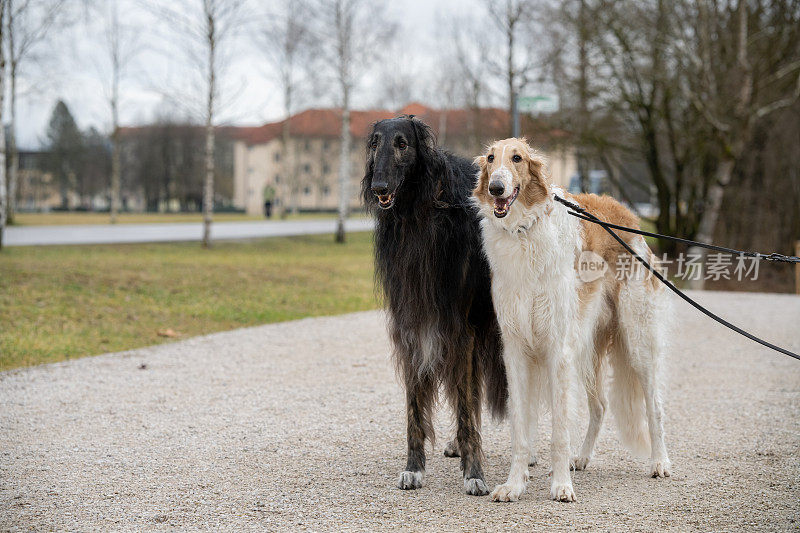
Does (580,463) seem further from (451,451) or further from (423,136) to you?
(423,136)

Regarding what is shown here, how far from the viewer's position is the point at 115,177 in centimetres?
3909

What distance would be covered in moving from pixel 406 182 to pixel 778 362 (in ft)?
23.2

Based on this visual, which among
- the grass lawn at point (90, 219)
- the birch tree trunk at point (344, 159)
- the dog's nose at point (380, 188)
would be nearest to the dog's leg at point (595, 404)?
the dog's nose at point (380, 188)

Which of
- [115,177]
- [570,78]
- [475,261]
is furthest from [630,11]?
[115,177]

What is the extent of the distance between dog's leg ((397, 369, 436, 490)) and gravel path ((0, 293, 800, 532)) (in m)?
0.18

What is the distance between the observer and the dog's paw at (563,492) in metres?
4.56

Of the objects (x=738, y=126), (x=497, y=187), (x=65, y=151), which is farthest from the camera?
(x=65, y=151)

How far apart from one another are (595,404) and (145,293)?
1012cm

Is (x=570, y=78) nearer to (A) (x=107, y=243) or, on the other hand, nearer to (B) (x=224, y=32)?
(B) (x=224, y=32)

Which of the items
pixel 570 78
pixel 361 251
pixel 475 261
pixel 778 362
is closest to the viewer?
pixel 475 261

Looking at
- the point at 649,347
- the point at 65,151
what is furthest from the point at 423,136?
the point at 65,151

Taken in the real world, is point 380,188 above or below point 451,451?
above

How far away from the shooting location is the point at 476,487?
476cm

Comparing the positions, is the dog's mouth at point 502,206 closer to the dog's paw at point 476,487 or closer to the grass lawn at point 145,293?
the dog's paw at point 476,487
